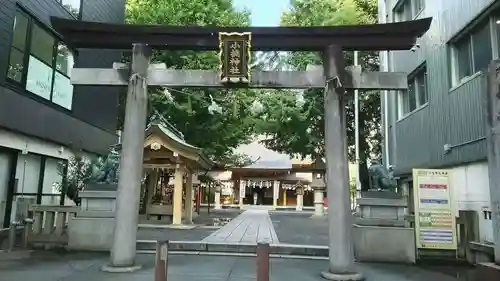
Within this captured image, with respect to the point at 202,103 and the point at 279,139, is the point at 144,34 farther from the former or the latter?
the point at 279,139

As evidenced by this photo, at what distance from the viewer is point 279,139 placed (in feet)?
109

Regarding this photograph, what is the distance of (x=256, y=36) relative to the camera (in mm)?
9656

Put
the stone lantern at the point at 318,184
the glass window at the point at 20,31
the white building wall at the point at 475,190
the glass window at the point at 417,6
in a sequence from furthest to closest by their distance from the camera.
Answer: the stone lantern at the point at 318,184, the glass window at the point at 417,6, the glass window at the point at 20,31, the white building wall at the point at 475,190

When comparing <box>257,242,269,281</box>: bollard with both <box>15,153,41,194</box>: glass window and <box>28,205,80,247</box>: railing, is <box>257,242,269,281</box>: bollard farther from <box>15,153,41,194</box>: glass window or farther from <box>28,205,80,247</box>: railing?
<box>15,153,41,194</box>: glass window

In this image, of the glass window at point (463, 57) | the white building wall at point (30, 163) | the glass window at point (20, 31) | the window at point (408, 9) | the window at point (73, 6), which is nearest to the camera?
the glass window at point (463, 57)

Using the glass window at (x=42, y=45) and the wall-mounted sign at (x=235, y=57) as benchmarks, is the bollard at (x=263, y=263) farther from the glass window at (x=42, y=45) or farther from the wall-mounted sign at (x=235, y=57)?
the glass window at (x=42, y=45)

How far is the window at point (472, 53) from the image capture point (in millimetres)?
11715

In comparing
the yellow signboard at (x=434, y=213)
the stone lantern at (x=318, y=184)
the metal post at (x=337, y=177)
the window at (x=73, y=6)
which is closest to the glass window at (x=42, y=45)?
the window at (x=73, y=6)

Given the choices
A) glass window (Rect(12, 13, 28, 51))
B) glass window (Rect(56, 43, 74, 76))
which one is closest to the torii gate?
glass window (Rect(12, 13, 28, 51))

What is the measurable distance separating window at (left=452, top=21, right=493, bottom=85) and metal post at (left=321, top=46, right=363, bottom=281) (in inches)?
195

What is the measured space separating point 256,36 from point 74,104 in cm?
1092

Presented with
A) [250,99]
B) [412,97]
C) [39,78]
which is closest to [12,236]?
[39,78]

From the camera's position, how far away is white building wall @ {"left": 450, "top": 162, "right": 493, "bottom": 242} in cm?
1134

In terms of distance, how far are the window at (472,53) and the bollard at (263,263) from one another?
879 centimetres
